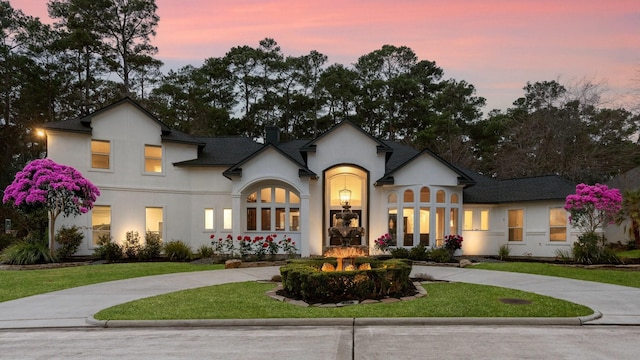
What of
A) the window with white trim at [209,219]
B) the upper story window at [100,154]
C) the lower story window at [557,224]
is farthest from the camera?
the window with white trim at [209,219]

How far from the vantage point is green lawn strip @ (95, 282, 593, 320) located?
7.55m

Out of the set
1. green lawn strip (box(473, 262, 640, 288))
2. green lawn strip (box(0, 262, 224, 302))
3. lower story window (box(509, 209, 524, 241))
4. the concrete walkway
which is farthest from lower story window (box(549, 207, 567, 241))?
green lawn strip (box(0, 262, 224, 302))

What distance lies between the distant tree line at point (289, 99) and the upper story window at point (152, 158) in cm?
1519

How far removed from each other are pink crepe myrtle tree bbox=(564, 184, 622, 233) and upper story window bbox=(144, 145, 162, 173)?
19420 millimetres

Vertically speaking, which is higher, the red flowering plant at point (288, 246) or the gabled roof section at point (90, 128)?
the gabled roof section at point (90, 128)

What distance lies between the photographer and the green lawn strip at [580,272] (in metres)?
11.9

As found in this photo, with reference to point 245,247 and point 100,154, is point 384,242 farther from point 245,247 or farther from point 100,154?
point 100,154

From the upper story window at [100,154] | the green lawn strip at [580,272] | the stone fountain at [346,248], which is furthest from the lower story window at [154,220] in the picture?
the green lawn strip at [580,272]

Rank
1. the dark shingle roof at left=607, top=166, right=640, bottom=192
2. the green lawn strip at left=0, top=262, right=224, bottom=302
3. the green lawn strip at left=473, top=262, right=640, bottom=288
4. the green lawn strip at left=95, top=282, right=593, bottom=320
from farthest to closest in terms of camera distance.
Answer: the dark shingle roof at left=607, top=166, right=640, bottom=192
the green lawn strip at left=473, top=262, right=640, bottom=288
the green lawn strip at left=0, top=262, right=224, bottom=302
the green lawn strip at left=95, top=282, right=593, bottom=320

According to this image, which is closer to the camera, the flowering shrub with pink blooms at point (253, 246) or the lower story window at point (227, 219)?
the flowering shrub with pink blooms at point (253, 246)

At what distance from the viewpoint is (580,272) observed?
1334 centimetres

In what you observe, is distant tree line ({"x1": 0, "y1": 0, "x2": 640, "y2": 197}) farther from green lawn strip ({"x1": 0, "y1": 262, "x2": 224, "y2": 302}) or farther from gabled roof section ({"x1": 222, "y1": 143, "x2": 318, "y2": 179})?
green lawn strip ({"x1": 0, "y1": 262, "x2": 224, "y2": 302})

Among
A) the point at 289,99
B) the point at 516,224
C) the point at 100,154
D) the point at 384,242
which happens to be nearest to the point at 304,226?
the point at 384,242

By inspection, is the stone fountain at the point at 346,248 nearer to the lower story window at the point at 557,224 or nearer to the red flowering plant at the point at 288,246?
the red flowering plant at the point at 288,246
